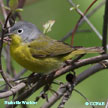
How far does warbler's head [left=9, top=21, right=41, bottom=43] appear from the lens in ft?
8.45

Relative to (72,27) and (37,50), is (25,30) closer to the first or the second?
(37,50)

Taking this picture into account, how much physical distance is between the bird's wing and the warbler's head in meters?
0.06

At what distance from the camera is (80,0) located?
4.39 m

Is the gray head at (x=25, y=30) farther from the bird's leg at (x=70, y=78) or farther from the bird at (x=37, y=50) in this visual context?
the bird's leg at (x=70, y=78)

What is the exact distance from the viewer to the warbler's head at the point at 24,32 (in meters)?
2.58

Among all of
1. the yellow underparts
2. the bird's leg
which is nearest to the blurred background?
the yellow underparts

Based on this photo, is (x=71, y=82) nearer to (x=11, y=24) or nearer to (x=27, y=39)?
(x=11, y=24)

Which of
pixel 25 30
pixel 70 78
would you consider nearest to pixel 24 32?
pixel 25 30

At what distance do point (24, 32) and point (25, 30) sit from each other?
23 mm

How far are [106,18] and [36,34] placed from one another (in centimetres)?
107

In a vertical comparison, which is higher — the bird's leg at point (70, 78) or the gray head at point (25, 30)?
the gray head at point (25, 30)

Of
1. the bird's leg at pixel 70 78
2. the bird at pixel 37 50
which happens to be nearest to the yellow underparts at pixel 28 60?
the bird at pixel 37 50

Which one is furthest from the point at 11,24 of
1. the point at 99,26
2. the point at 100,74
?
the point at 99,26

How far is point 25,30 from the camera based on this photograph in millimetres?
2922
